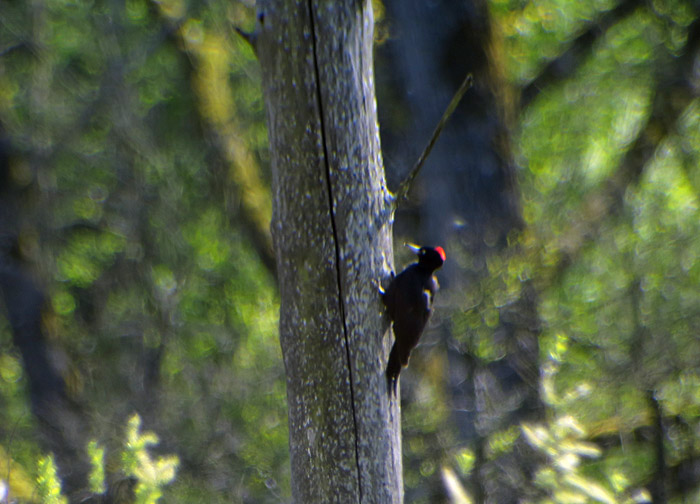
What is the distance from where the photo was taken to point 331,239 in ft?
7.52

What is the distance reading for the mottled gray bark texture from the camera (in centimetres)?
222

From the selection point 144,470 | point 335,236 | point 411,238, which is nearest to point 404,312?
point 335,236

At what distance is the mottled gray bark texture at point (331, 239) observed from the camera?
2223mm

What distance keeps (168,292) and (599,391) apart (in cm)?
385

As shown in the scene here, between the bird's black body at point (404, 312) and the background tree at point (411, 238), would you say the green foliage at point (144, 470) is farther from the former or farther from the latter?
the background tree at point (411, 238)

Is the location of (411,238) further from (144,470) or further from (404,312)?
(144,470)

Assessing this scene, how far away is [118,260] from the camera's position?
25.0 ft

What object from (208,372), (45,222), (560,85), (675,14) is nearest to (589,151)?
(560,85)

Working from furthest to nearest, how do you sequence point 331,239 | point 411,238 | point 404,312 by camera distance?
1. point 411,238
2. point 404,312
3. point 331,239

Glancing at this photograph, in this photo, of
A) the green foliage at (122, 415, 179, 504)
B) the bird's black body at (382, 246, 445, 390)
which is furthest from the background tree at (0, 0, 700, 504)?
the green foliage at (122, 415, 179, 504)

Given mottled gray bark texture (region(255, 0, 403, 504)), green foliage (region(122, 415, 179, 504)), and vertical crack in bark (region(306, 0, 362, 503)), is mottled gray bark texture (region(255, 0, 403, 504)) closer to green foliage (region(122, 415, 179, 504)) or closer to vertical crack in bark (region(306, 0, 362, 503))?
vertical crack in bark (region(306, 0, 362, 503))

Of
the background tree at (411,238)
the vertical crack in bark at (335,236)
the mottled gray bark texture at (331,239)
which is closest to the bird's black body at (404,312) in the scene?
the mottled gray bark texture at (331,239)

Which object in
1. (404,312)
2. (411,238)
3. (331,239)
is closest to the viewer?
(331,239)

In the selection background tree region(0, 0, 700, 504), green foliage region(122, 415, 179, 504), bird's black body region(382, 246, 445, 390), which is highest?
background tree region(0, 0, 700, 504)
